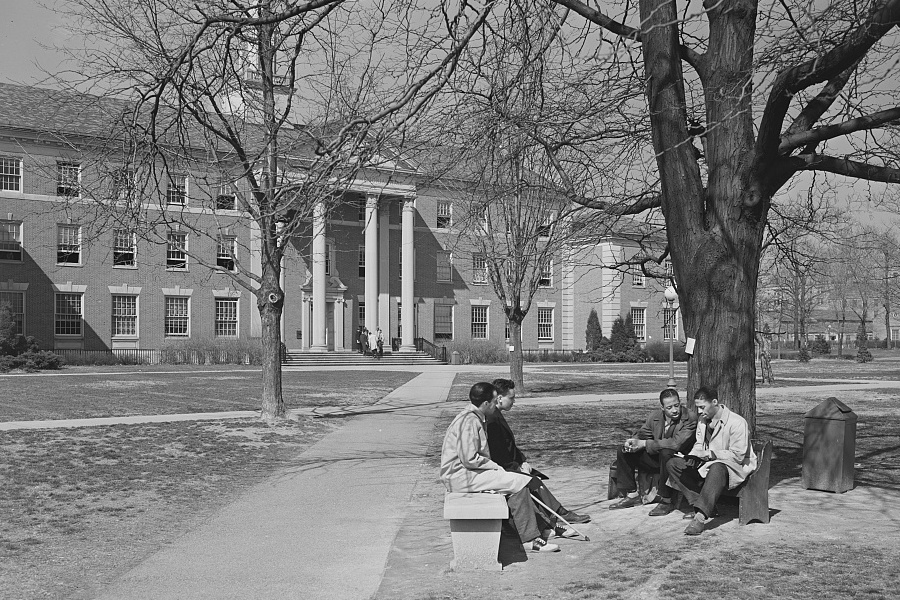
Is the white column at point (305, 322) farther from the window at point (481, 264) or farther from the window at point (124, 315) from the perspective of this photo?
the window at point (481, 264)

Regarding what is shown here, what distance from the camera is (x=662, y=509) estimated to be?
9.27m

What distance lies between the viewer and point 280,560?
295 inches

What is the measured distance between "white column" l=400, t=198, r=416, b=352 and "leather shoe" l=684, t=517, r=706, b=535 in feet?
148

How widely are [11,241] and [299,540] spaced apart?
4062 cm

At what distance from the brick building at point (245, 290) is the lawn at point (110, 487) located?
21702mm

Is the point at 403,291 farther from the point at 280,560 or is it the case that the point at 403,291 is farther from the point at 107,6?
the point at 280,560

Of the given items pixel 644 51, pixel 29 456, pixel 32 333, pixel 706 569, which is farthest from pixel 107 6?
pixel 32 333

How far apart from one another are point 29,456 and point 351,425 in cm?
649

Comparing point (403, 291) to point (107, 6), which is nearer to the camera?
point (107, 6)

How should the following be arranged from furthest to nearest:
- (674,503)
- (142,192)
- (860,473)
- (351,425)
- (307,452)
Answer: (351,425) → (307,452) → (860,473) → (674,503) → (142,192)

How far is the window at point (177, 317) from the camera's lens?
48.2 meters

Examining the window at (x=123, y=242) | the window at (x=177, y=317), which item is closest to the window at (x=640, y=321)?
the window at (x=177, y=317)

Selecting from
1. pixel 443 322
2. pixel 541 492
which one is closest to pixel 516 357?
pixel 541 492

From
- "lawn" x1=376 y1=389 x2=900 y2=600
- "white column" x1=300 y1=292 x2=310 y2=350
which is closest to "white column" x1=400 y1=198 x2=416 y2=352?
"white column" x1=300 y1=292 x2=310 y2=350
